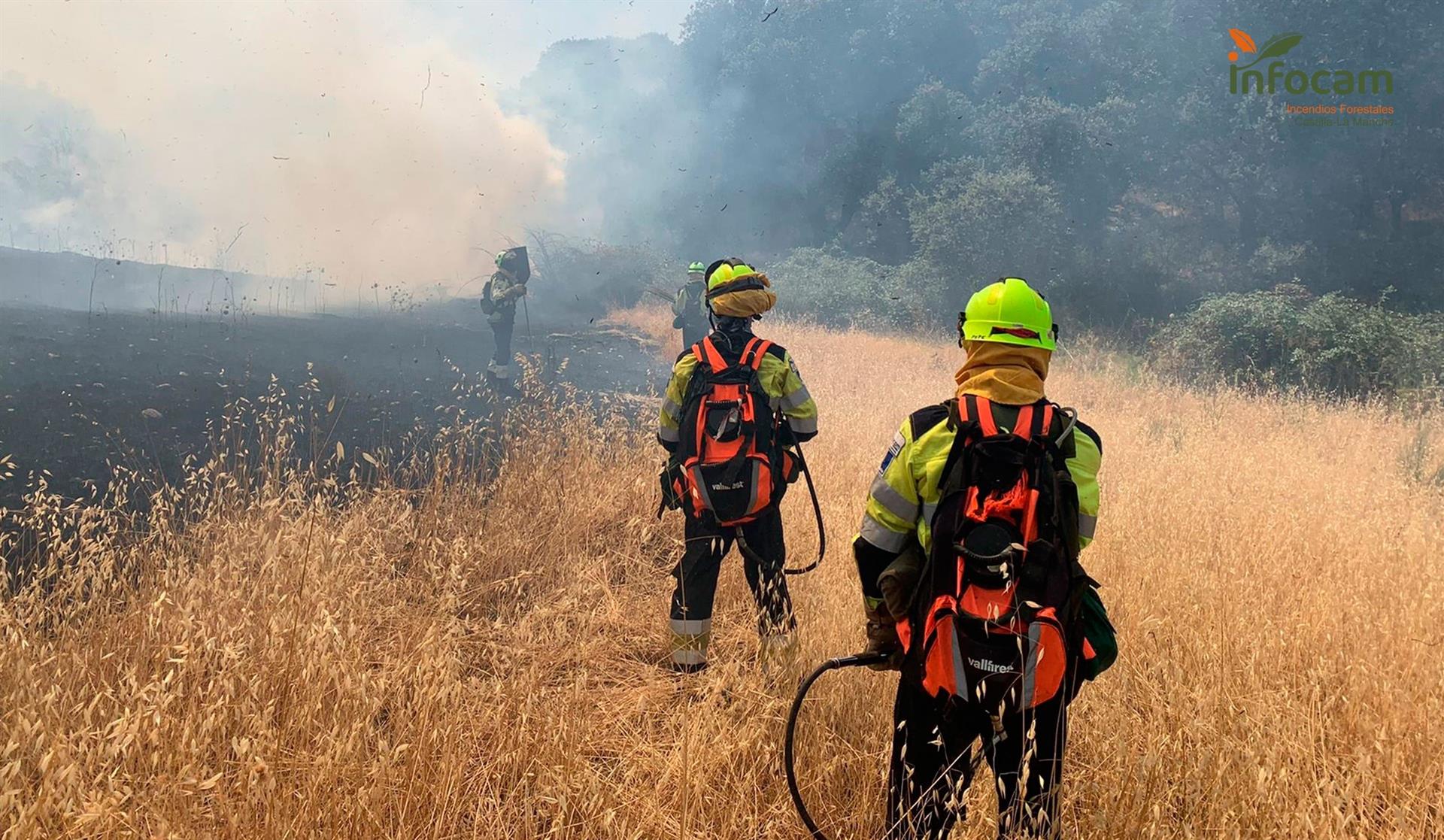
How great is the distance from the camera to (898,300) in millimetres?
21578

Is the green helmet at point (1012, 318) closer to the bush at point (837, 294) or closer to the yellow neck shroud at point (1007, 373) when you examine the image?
the yellow neck shroud at point (1007, 373)

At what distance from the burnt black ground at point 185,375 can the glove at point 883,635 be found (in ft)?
17.4

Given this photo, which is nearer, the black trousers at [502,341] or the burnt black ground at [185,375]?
the burnt black ground at [185,375]

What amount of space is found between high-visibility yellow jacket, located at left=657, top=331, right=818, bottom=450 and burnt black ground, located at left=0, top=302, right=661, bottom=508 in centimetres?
421

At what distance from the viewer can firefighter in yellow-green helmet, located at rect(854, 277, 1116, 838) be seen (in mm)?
1870

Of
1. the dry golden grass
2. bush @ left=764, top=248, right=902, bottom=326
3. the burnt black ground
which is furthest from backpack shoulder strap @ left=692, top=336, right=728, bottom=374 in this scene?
bush @ left=764, top=248, right=902, bottom=326

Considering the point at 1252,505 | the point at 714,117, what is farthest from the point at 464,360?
the point at 714,117

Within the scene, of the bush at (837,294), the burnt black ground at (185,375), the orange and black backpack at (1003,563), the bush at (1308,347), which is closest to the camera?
the orange and black backpack at (1003,563)

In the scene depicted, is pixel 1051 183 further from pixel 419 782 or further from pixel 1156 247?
pixel 419 782

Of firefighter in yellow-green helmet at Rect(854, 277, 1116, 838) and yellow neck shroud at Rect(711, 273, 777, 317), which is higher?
yellow neck shroud at Rect(711, 273, 777, 317)

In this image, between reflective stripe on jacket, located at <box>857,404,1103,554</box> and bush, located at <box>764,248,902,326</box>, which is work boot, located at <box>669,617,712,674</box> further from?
bush, located at <box>764,248,902,326</box>

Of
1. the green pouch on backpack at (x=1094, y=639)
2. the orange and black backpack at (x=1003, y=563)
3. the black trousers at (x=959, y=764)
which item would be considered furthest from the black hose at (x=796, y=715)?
the green pouch on backpack at (x=1094, y=639)

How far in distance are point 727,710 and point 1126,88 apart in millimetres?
26869

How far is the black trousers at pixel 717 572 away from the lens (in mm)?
3520
